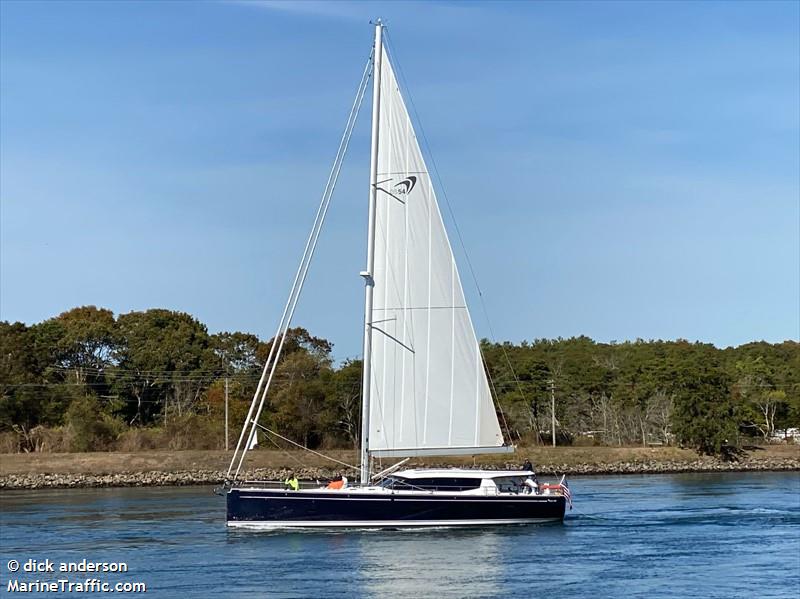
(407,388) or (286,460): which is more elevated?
(407,388)

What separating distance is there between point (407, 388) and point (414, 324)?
2.33 metres

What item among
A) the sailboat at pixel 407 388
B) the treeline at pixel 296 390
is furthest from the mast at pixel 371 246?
the treeline at pixel 296 390

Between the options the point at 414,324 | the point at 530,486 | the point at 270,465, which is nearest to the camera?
the point at 414,324

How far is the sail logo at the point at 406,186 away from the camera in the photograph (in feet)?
139

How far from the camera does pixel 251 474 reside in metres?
79.7

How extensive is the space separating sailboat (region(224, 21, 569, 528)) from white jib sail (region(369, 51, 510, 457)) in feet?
0.12

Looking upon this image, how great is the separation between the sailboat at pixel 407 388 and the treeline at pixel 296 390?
45120 millimetres

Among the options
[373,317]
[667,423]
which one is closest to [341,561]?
[373,317]

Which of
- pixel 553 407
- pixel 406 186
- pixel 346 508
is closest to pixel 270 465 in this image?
pixel 553 407

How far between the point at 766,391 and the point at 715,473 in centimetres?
2620

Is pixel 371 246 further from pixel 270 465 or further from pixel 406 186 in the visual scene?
pixel 270 465

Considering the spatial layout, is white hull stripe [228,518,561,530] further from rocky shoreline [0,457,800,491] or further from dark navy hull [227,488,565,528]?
rocky shoreline [0,457,800,491]

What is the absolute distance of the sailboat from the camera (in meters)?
41.3

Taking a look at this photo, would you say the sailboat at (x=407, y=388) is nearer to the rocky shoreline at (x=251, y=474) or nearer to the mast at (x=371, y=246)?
the mast at (x=371, y=246)
